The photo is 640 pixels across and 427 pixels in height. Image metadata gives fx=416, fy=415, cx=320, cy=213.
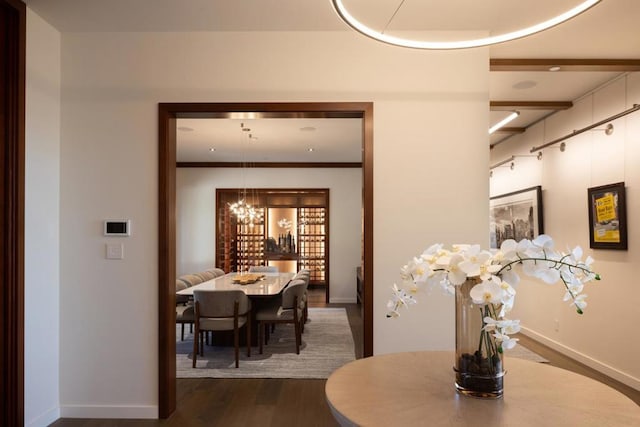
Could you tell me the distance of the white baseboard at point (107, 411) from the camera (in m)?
2.88

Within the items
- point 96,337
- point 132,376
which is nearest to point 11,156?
point 96,337

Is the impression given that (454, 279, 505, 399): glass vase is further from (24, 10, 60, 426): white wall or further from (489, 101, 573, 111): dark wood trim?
(489, 101, 573, 111): dark wood trim

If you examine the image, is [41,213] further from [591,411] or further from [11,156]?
[591,411]

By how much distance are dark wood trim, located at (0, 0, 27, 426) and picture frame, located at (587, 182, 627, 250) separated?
4.66 m

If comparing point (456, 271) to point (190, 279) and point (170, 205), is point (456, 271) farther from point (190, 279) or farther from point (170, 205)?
point (190, 279)

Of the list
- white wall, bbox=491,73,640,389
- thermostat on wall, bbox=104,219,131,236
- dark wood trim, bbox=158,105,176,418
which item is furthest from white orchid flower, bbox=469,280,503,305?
white wall, bbox=491,73,640,389

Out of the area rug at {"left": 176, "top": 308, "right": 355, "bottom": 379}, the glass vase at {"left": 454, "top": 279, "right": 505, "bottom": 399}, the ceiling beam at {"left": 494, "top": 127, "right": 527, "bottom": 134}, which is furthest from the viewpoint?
the ceiling beam at {"left": 494, "top": 127, "right": 527, "bottom": 134}

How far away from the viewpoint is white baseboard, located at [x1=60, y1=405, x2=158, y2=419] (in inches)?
114

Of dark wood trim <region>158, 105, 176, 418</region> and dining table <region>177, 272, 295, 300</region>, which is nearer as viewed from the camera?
dark wood trim <region>158, 105, 176, 418</region>

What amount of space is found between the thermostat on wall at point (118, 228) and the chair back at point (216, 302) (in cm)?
137

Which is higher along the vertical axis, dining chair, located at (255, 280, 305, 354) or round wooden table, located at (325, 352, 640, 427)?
round wooden table, located at (325, 352, 640, 427)

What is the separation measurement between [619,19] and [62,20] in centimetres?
368

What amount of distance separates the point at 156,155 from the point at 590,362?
14.6 feet

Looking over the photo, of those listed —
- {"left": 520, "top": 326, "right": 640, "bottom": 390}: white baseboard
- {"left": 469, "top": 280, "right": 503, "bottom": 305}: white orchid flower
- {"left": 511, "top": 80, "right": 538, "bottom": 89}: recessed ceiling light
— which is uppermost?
{"left": 511, "top": 80, "right": 538, "bottom": 89}: recessed ceiling light
